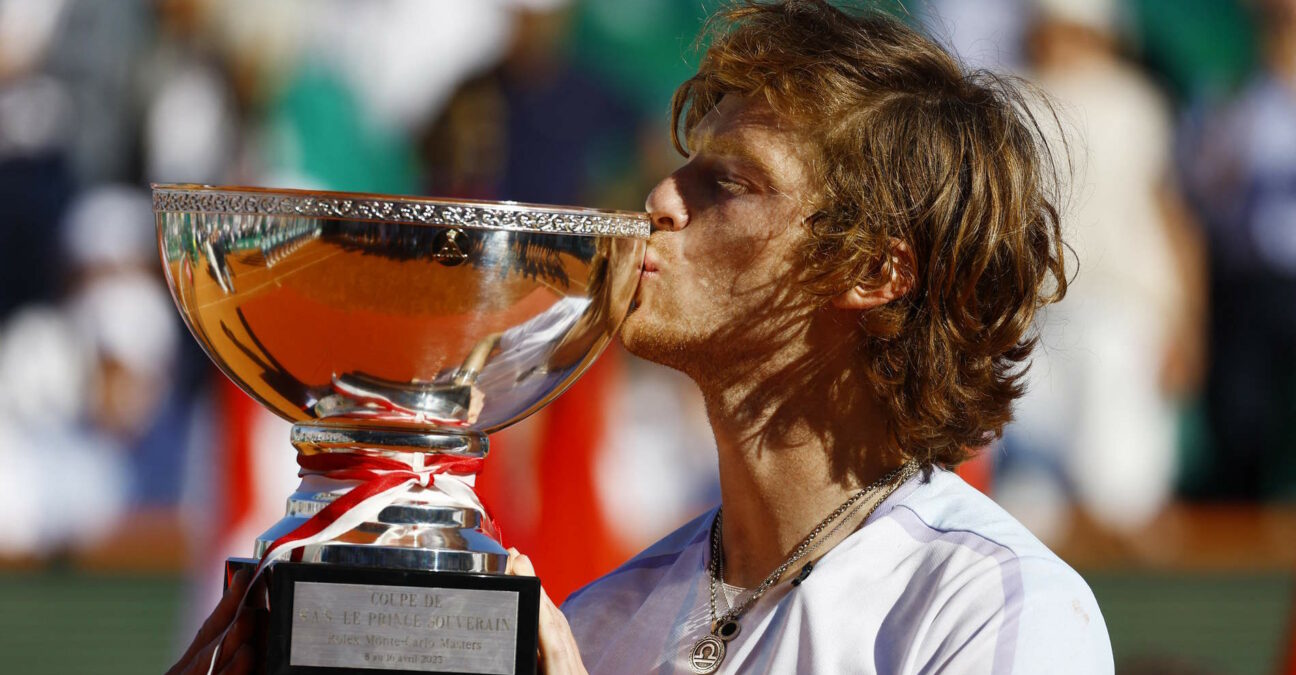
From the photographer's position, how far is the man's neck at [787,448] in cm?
242

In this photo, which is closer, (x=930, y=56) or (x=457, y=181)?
(x=930, y=56)

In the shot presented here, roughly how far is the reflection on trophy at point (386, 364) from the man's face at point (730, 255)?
0.31 meters

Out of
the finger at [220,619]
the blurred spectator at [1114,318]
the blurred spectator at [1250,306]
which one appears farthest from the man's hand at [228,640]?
the blurred spectator at [1250,306]

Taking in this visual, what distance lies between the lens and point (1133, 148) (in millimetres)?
8789

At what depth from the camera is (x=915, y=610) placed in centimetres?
209

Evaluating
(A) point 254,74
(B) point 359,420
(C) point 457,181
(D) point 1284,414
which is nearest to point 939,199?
(B) point 359,420

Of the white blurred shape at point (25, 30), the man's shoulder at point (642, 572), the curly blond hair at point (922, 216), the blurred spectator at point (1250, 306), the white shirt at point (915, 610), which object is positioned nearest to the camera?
the white shirt at point (915, 610)

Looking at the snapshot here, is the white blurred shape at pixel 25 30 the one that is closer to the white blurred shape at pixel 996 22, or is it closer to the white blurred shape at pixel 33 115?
the white blurred shape at pixel 33 115

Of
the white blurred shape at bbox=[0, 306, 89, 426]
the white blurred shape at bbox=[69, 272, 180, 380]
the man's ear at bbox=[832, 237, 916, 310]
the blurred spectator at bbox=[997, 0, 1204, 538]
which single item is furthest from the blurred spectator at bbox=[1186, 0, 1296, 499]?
the man's ear at bbox=[832, 237, 916, 310]

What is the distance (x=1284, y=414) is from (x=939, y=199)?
720 cm

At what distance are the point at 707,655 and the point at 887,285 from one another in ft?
1.94

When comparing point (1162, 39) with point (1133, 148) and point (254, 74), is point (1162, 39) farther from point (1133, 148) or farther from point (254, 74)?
point (254, 74)

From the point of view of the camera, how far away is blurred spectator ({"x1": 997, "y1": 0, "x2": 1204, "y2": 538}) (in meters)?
8.47

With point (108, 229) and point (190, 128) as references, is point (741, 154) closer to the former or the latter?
point (190, 128)
